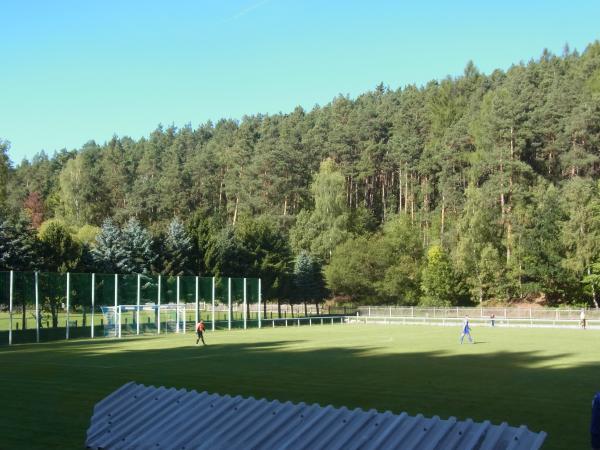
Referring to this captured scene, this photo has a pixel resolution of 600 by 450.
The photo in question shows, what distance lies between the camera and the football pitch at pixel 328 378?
1658 cm

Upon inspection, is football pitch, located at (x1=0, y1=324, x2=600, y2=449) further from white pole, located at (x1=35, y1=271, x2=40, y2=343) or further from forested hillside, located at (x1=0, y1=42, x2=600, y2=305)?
forested hillside, located at (x1=0, y1=42, x2=600, y2=305)

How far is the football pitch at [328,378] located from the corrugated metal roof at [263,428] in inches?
64.0

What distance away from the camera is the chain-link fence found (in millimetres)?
43875

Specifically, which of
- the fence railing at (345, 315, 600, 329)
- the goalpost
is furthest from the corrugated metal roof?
the fence railing at (345, 315, 600, 329)

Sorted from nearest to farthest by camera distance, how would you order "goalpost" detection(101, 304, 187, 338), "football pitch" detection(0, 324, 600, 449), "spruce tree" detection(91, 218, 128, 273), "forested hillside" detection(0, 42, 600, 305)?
"football pitch" detection(0, 324, 600, 449)
"goalpost" detection(101, 304, 187, 338)
"spruce tree" detection(91, 218, 128, 273)
"forested hillside" detection(0, 42, 600, 305)

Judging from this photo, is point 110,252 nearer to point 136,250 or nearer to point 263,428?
point 136,250

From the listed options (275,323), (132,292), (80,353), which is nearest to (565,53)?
(275,323)

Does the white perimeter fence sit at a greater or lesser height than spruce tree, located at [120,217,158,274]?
lesser

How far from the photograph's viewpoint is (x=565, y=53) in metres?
136

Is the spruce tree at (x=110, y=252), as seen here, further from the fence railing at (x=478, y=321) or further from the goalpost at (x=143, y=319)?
the fence railing at (x=478, y=321)

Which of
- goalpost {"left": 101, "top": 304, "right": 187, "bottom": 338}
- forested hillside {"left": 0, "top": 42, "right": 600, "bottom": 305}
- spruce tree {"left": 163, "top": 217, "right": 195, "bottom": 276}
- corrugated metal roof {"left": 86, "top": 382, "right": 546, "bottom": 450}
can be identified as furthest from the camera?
forested hillside {"left": 0, "top": 42, "right": 600, "bottom": 305}

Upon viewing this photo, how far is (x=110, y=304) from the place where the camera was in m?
50.7

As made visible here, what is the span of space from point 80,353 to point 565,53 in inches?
4899

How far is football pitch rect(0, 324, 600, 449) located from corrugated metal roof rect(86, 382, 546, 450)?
5.33 feet
